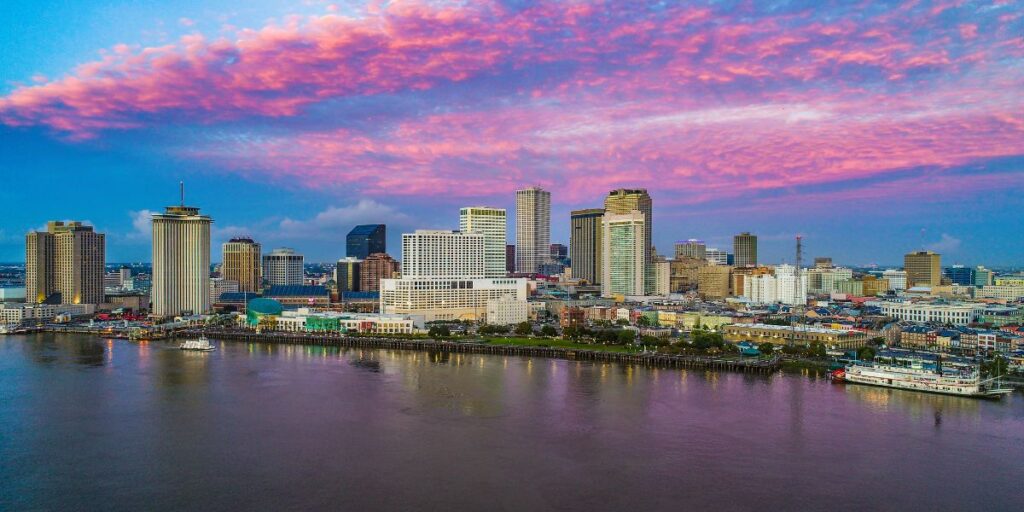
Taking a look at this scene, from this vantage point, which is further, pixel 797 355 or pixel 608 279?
pixel 608 279

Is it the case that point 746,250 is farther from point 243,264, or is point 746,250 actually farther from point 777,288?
point 243,264

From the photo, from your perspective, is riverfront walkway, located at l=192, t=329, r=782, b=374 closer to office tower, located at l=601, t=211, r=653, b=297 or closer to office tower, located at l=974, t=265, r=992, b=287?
office tower, located at l=601, t=211, r=653, b=297

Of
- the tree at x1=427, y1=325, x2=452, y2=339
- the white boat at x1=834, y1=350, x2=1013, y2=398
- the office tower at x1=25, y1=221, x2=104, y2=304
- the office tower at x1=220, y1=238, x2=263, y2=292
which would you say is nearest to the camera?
the white boat at x1=834, y1=350, x2=1013, y2=398

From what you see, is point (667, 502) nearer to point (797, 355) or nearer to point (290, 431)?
point (290, 431)

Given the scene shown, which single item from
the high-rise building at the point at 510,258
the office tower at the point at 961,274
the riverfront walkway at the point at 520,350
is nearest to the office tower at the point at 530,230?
the high-rise building at the point at 510,258

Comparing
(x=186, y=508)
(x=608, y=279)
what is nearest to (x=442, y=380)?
Result: (x=186, y=508)

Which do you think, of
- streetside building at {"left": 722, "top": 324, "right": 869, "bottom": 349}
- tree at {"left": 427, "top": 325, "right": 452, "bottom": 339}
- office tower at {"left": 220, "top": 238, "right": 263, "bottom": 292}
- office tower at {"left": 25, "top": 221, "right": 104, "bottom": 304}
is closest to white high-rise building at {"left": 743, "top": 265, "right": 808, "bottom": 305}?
streetside building at {"left": 722, "top": 324, "right": 869, "bottom": 349}

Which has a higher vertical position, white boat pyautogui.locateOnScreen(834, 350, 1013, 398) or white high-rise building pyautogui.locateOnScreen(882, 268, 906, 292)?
white high-rise building pyautogui.locateOnScreen(882, 268, 906, 292)
